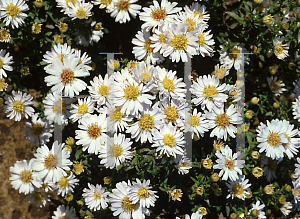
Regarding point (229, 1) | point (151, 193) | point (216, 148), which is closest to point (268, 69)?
point (229, 1)

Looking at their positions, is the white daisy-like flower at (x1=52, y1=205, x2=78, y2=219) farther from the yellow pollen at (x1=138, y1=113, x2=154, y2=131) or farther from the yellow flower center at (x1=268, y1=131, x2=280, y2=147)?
the yellow flower center at (x1=268, y1=131, x2=280, y2=147)

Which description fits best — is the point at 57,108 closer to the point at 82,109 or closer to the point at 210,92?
the point at 82,109

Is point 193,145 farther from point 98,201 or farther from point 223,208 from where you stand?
point 98,201

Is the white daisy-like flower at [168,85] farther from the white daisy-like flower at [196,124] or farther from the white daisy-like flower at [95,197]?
the white daisy-like flower at [95,197]

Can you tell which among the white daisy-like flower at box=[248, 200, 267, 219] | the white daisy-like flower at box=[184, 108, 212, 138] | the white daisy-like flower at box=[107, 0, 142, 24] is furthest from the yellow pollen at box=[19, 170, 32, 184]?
the white daisy-like flower at box=[248, 200, 267, 219]

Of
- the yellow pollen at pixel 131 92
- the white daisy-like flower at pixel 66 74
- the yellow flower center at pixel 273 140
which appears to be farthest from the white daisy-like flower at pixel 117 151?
the yellow flower center at pixel 273 140

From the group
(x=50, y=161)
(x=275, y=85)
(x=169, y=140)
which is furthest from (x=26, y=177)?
(x=275, y=85)
